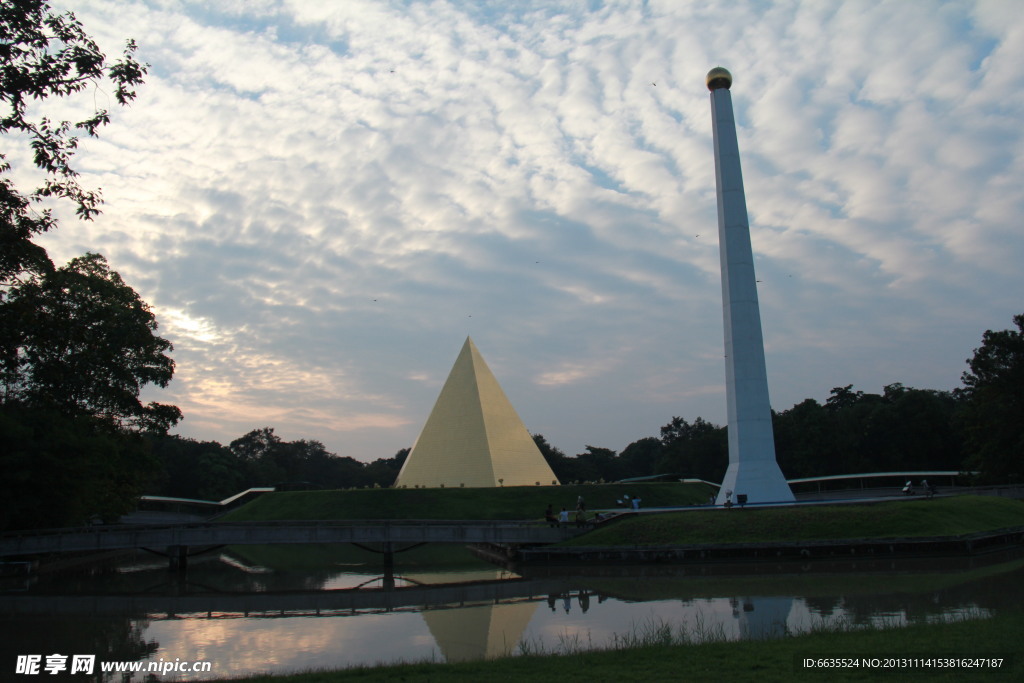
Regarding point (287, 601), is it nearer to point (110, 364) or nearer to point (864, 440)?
point (110, 364)

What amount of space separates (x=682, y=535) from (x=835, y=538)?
4717 mm

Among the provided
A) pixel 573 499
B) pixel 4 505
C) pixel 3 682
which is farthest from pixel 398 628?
pixel 573 499

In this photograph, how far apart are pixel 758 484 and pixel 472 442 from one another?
1927cm

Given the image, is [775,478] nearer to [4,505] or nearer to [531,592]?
[531,592]

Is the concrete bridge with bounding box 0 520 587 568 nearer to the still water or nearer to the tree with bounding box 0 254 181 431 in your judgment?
the still water

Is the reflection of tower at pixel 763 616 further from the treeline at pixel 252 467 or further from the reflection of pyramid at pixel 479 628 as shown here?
the treeline at pixel 252 467

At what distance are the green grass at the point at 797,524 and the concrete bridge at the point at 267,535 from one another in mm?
1827

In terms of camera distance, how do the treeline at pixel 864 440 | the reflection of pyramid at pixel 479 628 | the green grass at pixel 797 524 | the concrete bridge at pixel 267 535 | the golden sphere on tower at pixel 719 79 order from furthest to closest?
the treeline at pixel 864 440
the golden sphere on tower at pixel 719 79
the concrete bridge at pixel 267 535
the green grass at pixel 797 524
the reflection of pyramid at pixel 479 628

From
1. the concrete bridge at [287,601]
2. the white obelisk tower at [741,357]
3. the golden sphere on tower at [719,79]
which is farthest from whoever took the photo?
the golden sphere on tower at [719,79]

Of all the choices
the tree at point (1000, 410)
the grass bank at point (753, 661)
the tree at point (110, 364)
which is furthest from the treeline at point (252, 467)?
the grass bank at point (753, 661)

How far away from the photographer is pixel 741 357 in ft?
108

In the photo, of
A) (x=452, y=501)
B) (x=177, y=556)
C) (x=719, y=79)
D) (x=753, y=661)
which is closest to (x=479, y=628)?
(x=753, y=661)

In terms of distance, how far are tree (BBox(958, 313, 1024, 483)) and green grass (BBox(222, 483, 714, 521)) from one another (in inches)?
646

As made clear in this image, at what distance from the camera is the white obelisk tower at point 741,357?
32.1 metres
